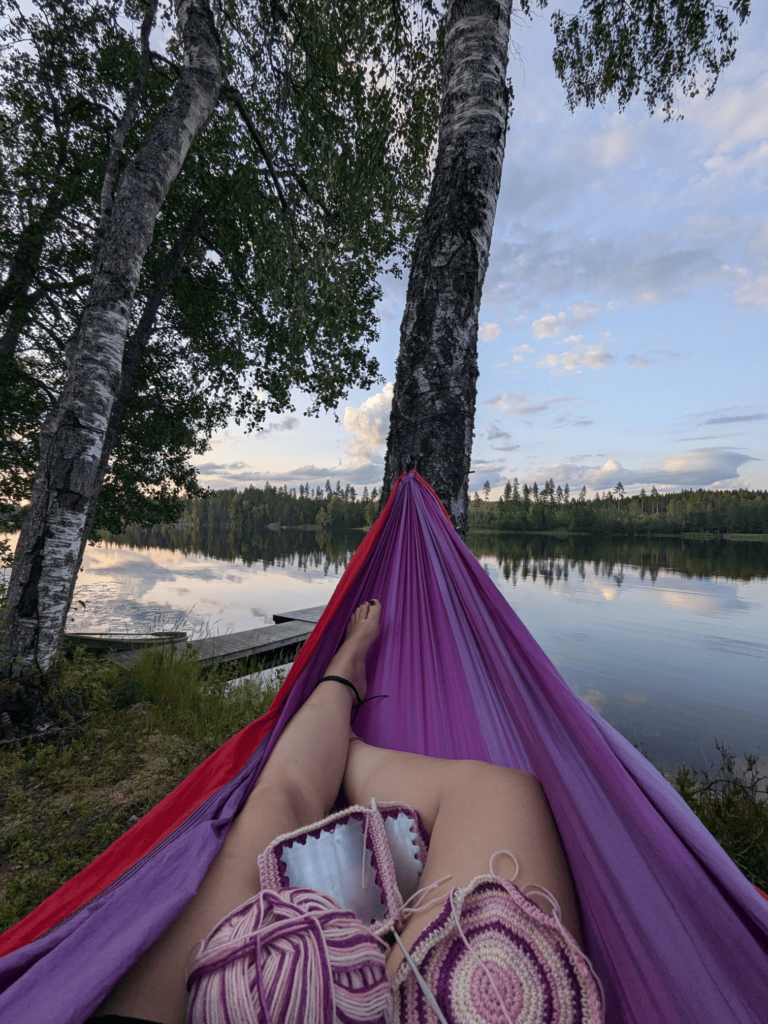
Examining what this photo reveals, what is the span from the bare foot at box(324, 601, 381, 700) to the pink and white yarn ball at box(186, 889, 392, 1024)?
790 mm

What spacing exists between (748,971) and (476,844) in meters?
0.41

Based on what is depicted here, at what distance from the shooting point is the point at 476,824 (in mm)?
792

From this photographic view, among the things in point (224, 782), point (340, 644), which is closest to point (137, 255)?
point (340, 644)

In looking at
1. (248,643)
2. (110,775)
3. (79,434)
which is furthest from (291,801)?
(248,643)

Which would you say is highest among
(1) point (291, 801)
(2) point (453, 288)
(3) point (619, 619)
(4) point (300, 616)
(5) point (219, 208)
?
(5) point (219, 208)

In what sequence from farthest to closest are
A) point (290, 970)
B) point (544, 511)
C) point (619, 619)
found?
point (544, 511) < point (619, 619) < point (290, 970)

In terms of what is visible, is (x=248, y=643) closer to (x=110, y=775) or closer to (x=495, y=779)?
(x=110, y=775)

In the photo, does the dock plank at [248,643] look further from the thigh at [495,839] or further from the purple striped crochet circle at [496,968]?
the purple striped crochet circle at [496,968]

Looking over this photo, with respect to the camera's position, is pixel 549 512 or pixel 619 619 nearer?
pixel 619 619

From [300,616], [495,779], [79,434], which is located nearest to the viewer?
[495,779]

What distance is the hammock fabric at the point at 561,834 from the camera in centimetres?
63

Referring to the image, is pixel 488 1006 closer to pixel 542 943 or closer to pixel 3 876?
pixel 542 943

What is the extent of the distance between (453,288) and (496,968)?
6.71ft

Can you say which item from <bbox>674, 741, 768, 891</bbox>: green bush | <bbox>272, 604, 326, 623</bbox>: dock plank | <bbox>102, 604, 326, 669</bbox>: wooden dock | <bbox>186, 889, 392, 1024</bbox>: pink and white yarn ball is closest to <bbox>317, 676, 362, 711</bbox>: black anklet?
<bbox>186, 889, 392, 1024</bbox>: pink and white yarn ball
